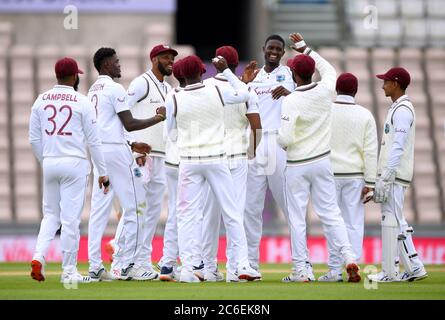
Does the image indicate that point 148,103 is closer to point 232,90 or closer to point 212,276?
point 232,90

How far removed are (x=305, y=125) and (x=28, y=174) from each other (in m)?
9.31

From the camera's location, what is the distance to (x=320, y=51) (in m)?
20.2

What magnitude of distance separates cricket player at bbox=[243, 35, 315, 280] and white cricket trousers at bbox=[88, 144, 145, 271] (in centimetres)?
110

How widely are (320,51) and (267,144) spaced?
9043 millimetres

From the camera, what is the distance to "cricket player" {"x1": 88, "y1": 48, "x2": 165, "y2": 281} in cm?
1105

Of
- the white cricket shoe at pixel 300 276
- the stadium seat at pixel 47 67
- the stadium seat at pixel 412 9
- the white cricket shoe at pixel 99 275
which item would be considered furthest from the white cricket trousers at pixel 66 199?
the stadium seat at pixel 412 9

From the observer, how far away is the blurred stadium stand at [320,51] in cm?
1933

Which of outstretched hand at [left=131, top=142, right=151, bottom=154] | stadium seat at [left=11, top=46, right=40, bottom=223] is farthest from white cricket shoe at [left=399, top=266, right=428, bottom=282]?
stadium seat at [left=11, top=46, right=40, bottom=223]

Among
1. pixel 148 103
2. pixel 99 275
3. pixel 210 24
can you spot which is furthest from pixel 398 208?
pixel 210 24

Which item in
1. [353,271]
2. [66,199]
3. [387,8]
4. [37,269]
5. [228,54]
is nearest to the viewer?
[37,269]

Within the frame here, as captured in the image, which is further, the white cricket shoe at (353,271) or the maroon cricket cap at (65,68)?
the white cricket shoe at (353,271)

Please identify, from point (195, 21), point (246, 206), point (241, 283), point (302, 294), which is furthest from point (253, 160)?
point (195, 21)

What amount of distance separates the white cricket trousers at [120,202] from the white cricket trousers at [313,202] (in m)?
1.46

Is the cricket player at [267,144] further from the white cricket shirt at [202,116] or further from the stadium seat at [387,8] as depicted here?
the stadium seat at [387,8]
